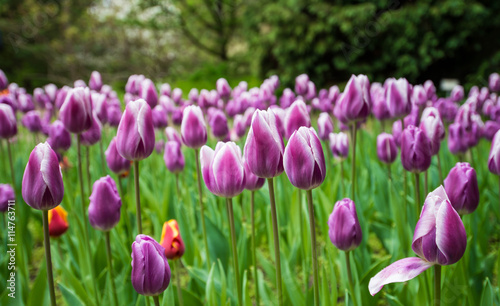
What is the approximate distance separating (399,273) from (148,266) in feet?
1.72

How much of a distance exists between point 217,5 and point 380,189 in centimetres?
1318

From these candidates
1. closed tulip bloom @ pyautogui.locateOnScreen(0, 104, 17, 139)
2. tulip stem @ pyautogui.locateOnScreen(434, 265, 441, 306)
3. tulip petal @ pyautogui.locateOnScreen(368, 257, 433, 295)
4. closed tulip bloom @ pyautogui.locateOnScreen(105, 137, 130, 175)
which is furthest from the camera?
closed tulip bloom @ pyautogui.locateOnScreen(0, 104, 17, 139)

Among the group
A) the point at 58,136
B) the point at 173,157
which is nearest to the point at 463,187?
the point at 173,157

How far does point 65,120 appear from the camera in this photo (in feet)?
4.80

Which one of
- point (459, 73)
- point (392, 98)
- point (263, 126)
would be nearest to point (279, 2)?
point (459, 73)

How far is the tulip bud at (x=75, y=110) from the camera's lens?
4.77 ft

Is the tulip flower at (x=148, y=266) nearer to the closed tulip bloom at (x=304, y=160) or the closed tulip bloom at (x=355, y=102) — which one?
the closed tulip bloom at (x=304, y=160)

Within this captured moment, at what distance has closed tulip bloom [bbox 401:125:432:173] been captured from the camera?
135cm

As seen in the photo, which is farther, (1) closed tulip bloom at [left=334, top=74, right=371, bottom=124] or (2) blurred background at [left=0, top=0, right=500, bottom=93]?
(2) blurred background at [left=0, top=0, right=500, bottom=93]

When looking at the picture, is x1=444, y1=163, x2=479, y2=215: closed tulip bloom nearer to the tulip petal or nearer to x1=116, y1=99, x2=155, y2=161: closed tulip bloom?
the tulip petal

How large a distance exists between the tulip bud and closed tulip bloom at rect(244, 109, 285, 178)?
75cm

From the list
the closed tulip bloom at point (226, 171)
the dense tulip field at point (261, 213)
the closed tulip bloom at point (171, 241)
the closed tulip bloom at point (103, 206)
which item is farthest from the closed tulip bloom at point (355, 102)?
the closed tulip bloom at point (103, 206)

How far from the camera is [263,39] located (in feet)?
30.0

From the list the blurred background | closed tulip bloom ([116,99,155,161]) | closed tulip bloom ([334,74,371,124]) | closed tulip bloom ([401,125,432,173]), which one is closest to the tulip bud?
closed tulip bloom ([116,99,155,161])
